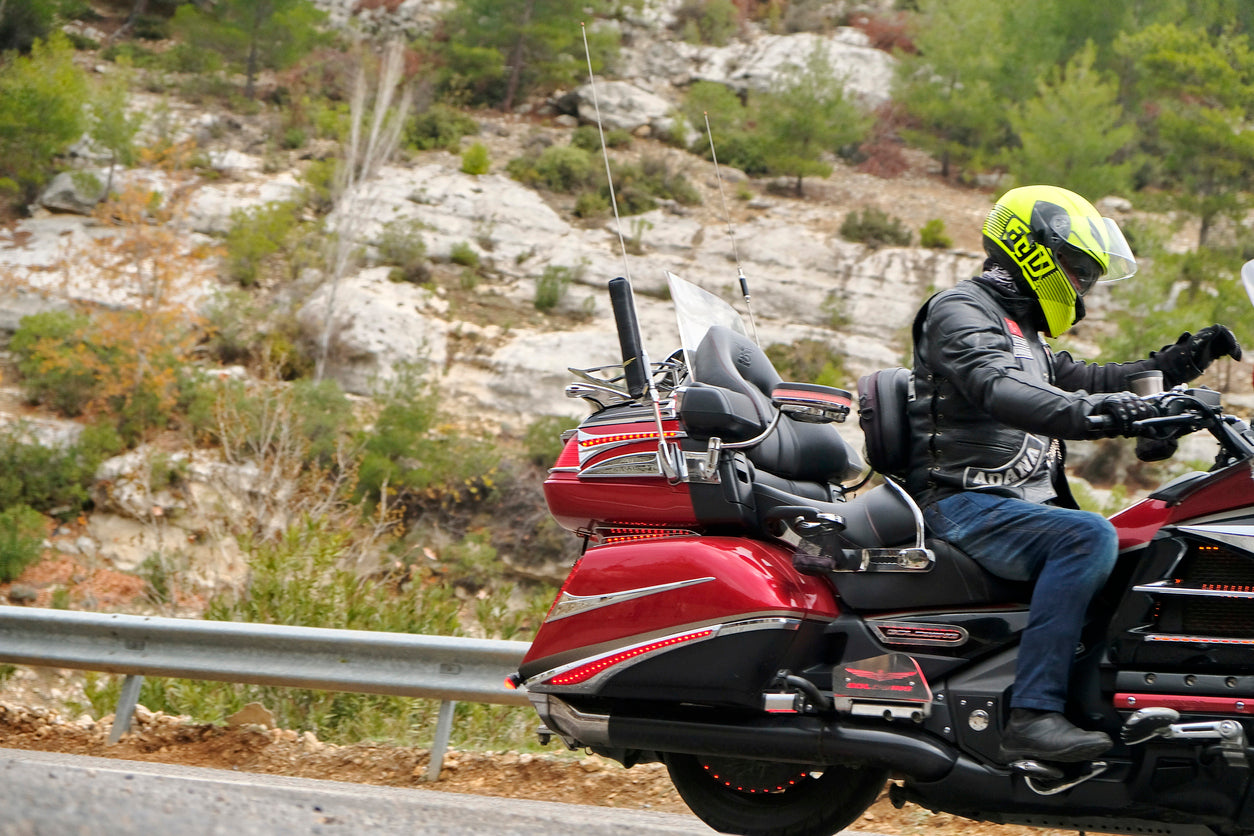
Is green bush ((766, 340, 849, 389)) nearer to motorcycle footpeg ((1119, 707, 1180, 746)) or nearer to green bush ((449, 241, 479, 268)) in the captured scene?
green bush ((449, 241, 479, 268))

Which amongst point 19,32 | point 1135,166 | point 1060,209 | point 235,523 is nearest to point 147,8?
point 19,32

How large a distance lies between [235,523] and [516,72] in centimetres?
2659

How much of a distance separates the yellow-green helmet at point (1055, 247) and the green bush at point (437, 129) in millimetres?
28300

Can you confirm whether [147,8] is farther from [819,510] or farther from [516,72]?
[819,510]

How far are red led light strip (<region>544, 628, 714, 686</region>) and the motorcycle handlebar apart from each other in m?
0.85

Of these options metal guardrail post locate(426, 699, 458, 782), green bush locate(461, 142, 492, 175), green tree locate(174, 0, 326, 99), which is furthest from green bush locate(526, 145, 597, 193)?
metal guardrail post locate(426, 699, 458, 782)

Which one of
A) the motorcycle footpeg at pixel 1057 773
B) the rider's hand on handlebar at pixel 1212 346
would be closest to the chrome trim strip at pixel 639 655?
the motorcycle footpeg at pixel 1057 773

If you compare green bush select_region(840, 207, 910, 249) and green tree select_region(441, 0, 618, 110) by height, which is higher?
green tree select_region(441, 0, 618, 110)

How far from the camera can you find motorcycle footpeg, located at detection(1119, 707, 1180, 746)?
305cm

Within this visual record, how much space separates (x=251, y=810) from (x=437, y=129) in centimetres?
2935

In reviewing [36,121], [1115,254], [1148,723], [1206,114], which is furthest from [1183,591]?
[36,121]

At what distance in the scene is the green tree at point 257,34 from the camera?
3425 cm

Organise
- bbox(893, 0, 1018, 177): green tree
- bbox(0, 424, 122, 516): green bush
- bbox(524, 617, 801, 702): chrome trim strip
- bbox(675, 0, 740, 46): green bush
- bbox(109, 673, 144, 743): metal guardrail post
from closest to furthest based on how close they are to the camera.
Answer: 1. bbox(524, 617, 801, 702): chrome trim strip
2. bbox(109, 673, 144, 743): metal guardrail post
3. bbox(0, 424, 122, 516): green bush
4. bbox(893, 0, 1018, 177): green tree
5. bbox(675, 0, 740, 46): green bush

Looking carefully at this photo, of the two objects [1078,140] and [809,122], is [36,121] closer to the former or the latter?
[809,122]
